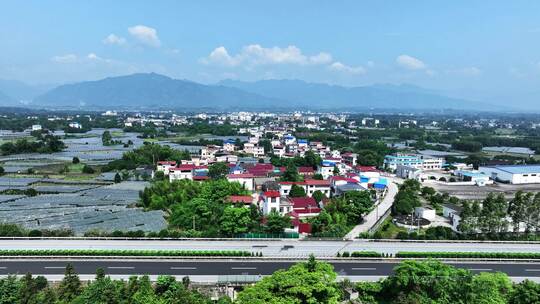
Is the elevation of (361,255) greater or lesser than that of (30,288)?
lesser

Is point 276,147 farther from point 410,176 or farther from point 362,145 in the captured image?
point 410,176

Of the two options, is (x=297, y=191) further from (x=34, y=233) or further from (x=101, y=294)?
(x=101, y=294)

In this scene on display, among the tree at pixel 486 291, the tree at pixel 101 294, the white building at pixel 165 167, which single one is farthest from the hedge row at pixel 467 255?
the white building at pixel 165 167

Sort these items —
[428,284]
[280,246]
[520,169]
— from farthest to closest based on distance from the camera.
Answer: [520,169] < [280,246] < [428,284]

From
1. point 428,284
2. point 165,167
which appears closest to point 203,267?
point 428,284

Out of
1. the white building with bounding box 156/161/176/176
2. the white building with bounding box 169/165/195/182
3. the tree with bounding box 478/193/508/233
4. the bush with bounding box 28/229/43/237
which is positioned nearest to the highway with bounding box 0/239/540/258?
the bush with bounding box 28/229/43/237

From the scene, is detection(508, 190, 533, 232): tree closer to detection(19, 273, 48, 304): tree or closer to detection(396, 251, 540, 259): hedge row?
detection(396, 251, 540, 259): hedge row

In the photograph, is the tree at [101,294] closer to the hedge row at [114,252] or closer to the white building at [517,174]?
the hedge row at [114,252]
